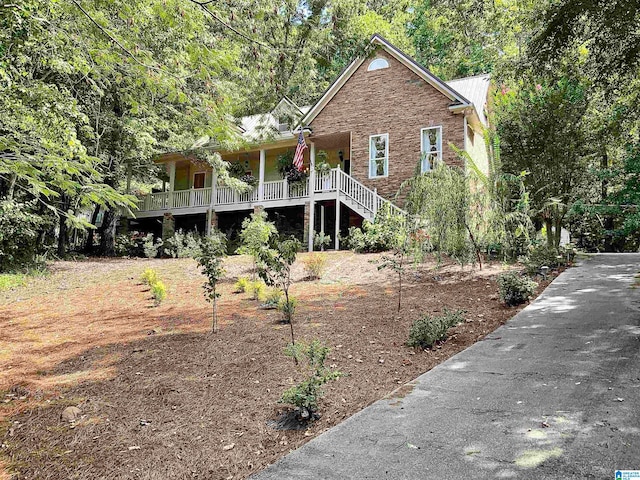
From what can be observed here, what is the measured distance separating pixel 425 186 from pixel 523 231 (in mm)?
2324

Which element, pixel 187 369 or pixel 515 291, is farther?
pixel 515 291

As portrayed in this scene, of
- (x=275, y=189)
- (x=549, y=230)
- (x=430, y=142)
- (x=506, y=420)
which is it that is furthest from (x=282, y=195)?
(x=506, y=420)

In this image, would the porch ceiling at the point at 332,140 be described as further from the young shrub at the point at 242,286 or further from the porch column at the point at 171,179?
the young shrub at the point at 242,286

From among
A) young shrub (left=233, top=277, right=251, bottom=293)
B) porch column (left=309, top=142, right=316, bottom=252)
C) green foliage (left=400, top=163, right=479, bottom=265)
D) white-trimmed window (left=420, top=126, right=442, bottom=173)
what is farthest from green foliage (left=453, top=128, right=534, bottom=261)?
porch column (left=309, top=142, right=316, bottom=252)

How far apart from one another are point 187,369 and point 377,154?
1348 centimetres

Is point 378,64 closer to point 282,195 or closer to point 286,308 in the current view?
point 282,195

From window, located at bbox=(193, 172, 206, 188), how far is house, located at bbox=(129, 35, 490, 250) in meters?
3.18

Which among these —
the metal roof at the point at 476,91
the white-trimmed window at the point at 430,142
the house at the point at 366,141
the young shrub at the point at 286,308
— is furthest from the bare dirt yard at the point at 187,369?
the metal roof at the point at 476,91

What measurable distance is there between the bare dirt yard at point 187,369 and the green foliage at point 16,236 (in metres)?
3.12

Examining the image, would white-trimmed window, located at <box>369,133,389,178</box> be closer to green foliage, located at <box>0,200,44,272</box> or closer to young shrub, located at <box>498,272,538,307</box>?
young shrub, located at <box>498,272,538,307</box>

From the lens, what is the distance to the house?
1586cm

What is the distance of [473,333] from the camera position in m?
5.88

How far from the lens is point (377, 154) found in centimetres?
1692

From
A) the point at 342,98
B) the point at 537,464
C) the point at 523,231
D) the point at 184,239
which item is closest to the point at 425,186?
the point at 523,231
